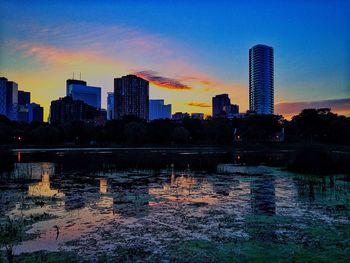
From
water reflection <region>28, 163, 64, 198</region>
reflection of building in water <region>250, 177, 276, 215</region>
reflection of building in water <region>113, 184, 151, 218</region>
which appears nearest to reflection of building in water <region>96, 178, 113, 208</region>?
reflection of building in water <region>113, 184, 151, 218</region>

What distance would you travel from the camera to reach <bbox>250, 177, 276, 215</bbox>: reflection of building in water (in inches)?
468

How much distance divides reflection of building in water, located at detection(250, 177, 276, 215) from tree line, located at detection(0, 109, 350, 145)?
2594 inches

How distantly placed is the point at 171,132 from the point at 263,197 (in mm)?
78179

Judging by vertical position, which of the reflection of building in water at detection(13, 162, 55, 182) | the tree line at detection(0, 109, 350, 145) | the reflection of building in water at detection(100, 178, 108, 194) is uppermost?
the tree line at detection(0, 109, 350, 145)

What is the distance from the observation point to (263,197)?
47.2 feet

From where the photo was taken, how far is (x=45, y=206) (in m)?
12.6

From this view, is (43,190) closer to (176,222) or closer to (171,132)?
(176,222)

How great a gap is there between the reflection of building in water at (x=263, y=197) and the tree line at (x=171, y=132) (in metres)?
65.9

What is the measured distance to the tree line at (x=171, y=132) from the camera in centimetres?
8431

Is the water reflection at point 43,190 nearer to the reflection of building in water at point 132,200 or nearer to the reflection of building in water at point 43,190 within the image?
the reflection of building in water at point 43,190

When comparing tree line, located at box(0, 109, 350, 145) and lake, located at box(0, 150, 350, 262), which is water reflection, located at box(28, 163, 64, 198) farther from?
tree line, located at box(0, 109, 350, 145)

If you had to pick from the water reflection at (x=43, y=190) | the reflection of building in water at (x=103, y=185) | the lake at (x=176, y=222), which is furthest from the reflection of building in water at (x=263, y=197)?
the water reflection at (x=43, y=190)

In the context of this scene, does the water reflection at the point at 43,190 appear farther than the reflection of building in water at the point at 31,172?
No

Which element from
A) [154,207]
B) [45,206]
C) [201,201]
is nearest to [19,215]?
[45,206]
